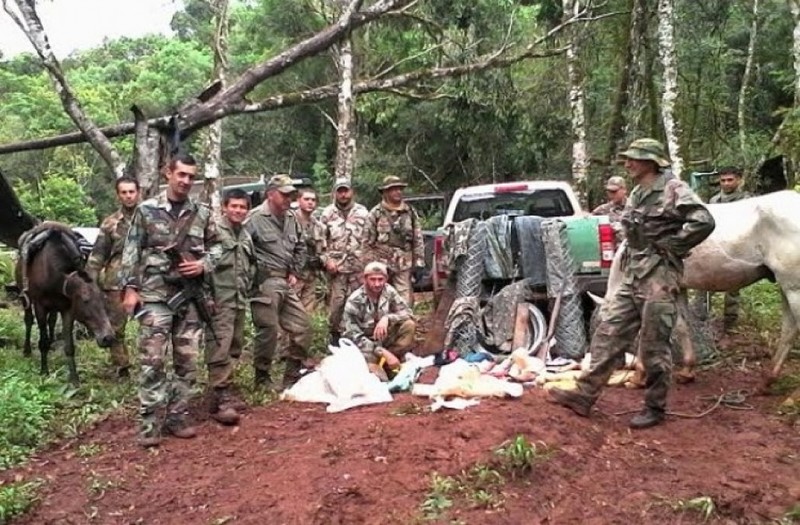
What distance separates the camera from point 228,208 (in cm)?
626

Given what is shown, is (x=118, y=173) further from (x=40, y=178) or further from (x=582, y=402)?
A: (x=40, y=178)

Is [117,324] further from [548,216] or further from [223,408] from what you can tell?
[548,216]

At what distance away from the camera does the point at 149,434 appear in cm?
555

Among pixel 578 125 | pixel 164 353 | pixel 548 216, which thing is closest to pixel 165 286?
pixel 164 353

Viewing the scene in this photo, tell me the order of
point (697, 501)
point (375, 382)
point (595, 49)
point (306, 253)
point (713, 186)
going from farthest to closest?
point (595, 49)
point (713, 186)
point (306, 253)
point (375, 382)
point (697, 501)

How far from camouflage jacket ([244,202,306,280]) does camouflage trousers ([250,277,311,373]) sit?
11 centimetres

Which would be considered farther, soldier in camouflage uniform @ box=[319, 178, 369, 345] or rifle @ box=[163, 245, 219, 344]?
soldier in camouflage uniform @ box=[319, 178, 369, 345]

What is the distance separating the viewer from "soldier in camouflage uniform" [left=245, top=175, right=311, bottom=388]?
22.1 ft

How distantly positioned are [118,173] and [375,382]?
5.20 meters

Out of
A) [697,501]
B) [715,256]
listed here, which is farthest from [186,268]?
[715,256]

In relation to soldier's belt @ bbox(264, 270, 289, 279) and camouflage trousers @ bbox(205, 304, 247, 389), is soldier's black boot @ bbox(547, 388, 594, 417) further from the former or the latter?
soldier's belt @ bbox(264, 270, 289, 279)

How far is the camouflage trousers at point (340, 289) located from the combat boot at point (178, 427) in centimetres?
245

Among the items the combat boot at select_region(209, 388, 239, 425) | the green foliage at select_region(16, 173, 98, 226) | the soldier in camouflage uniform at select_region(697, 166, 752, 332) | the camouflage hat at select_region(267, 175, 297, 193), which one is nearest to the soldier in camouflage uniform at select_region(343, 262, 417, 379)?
the camouflage hat at select_region(267, 175, 297, 193)

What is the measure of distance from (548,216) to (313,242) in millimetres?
2658
